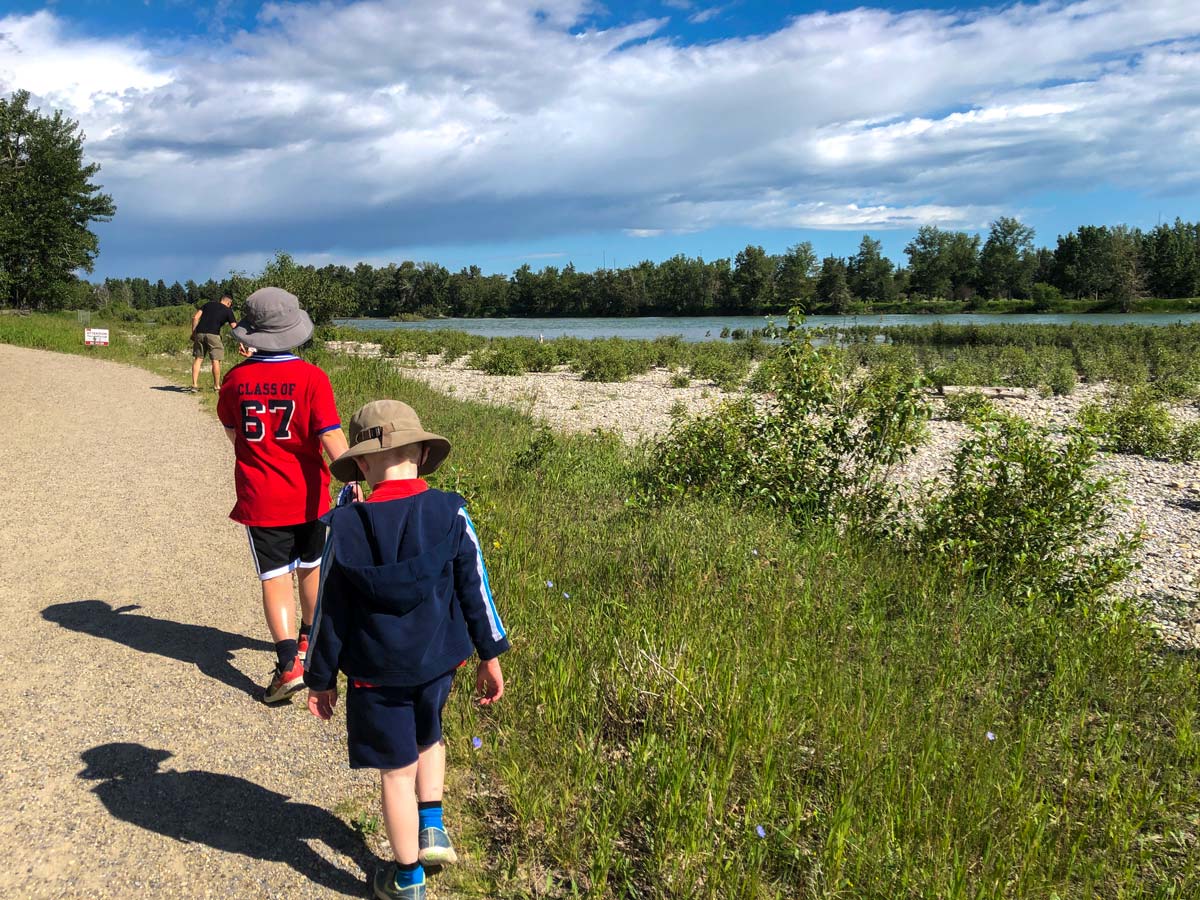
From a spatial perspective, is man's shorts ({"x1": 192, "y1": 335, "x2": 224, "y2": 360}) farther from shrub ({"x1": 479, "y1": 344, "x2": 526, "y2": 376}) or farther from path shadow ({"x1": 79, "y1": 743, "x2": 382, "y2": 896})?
shrub ({"x1": 479, "y1": 344, "x2": 526, "y2": 376})

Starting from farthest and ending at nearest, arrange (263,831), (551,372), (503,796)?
(551,372), (503,796), (263,831)

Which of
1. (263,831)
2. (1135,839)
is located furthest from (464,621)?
(1135,839)

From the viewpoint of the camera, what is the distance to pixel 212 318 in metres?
13.5

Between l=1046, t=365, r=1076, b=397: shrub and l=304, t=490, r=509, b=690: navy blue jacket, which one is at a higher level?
l=304, t=490, r=509, b=690: navy blue jacket

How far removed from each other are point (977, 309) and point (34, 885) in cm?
9065

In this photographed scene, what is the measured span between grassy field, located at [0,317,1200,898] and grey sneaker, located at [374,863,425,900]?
0.65 feet

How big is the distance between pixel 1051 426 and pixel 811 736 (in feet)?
44.0

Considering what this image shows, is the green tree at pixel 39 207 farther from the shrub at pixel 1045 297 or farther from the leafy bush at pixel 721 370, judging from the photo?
the shrub at pixel 1045 297

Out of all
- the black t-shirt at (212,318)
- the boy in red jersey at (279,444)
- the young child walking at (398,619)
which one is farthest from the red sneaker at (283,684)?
the black t-shirt at (212,318)

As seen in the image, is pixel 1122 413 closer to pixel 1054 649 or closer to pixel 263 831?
pixel 1054 649

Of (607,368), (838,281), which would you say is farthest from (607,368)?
(838,281)

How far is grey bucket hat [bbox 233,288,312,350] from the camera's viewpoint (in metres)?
3.71

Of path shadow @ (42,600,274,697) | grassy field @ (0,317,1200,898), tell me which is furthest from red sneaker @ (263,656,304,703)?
grassy field @ (0,317,1200,898)

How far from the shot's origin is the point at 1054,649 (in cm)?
450
